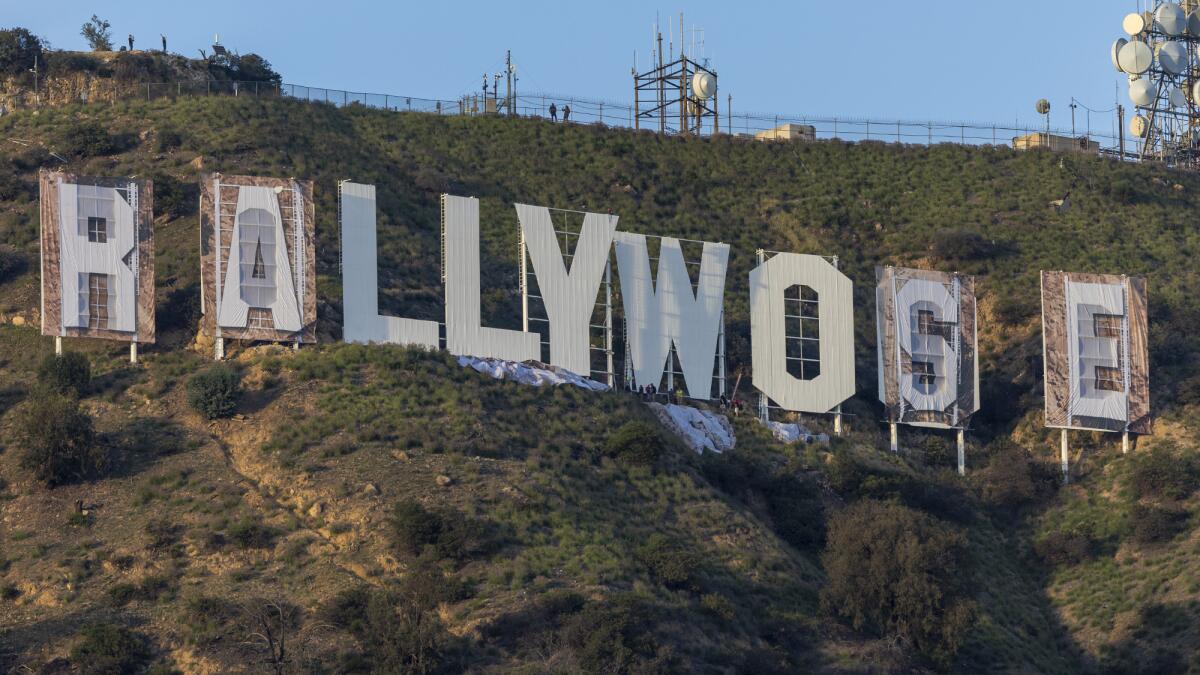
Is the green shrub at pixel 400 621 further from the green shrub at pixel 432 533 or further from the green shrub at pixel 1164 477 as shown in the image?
the green shrub at pixel 1164 477

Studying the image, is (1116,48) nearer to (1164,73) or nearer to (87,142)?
(1164,73)

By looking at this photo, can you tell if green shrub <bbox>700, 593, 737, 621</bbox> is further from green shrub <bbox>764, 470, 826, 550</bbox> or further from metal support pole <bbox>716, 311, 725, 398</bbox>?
metal support pole <bbox>716, 311, 725, 398</bbox>

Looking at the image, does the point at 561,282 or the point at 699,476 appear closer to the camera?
the point at 699,476

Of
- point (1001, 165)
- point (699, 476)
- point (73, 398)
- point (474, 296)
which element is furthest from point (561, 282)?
point (1001, 165)

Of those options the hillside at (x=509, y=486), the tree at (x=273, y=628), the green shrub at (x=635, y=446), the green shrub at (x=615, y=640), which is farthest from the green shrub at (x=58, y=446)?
the green shrub at (x=615, y=640)

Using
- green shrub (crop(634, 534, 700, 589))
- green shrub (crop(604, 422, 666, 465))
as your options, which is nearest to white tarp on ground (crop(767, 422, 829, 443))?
green shrub (crop(604, 422, 666, 465))

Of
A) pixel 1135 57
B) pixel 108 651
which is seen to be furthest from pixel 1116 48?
pixel 108 651

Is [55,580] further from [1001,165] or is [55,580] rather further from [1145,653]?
[1001,165]
